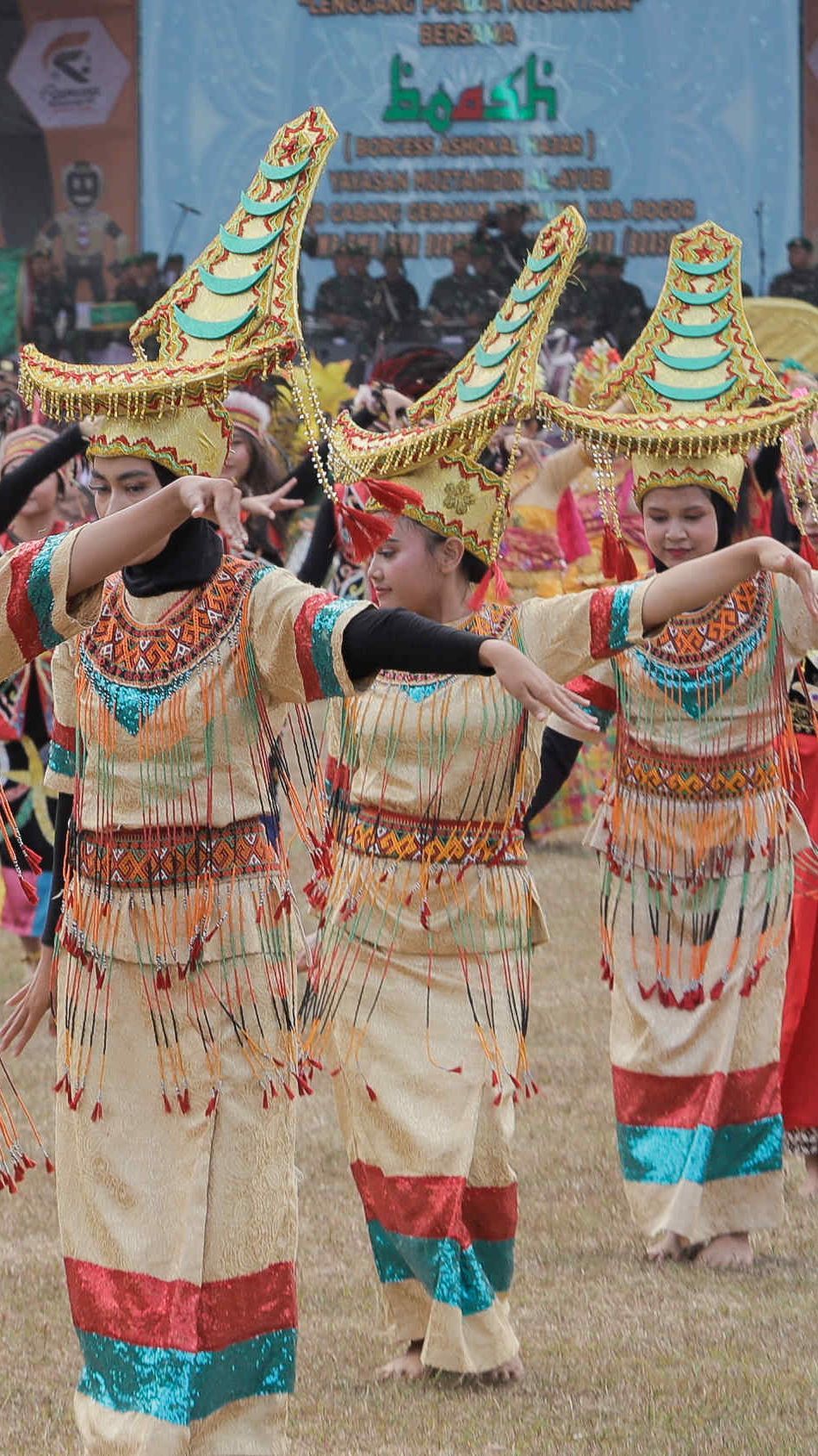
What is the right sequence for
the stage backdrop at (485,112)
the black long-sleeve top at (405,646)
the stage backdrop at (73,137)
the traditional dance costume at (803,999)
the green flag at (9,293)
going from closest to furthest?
the black long-sleeve top at (405,646) < the traditional dance costume at (803,999) < the stage backdrop at (485,112) < the stage backdrop at (73,137) < the green flag at (9,293)

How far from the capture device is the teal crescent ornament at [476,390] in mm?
4621

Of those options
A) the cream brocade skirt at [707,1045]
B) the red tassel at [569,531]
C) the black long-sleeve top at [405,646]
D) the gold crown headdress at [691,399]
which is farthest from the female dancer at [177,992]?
the red tassel at [569,531]

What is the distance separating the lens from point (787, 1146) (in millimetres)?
5824

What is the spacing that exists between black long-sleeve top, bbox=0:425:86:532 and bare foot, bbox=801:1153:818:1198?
2550 mm

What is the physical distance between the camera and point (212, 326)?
3574 mm

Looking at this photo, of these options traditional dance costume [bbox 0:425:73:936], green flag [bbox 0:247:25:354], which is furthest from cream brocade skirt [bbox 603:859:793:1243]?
green flag [bbox 0:247:25:354]

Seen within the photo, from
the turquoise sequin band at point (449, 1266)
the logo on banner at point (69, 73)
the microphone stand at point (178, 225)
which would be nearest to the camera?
the turquoise sequin band at point (449, 1266)

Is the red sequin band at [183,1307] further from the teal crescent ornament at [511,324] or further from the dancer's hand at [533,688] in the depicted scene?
the teal crescent ornament at [511,324]

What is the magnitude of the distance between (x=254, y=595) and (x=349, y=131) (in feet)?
69.4

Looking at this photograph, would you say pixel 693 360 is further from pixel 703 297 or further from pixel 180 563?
pixel 180 563

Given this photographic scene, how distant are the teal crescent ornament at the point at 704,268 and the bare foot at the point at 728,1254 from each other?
7.35 feet

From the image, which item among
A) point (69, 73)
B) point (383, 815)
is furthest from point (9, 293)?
point (383, 815)

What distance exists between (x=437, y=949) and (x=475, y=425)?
1015 mm

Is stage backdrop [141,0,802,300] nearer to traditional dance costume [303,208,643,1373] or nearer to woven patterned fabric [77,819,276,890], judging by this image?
traditional dance costume [303,208,643,1373]
